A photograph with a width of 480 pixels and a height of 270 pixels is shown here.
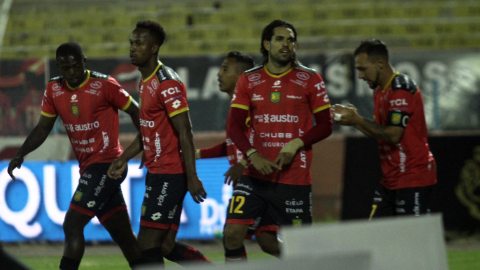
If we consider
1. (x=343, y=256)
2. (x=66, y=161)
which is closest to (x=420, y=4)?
(x=66, y=161)

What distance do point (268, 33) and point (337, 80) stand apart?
5257 mm

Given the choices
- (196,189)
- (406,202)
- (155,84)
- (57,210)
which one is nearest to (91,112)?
(155,84)

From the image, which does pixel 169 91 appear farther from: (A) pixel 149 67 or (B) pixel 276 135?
(B) pixel 276 135

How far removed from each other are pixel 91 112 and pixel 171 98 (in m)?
0.95

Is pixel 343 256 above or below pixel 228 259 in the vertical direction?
above

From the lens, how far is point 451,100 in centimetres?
1020

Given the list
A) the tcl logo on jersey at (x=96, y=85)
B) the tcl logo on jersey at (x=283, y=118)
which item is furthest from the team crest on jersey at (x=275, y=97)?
the tcl logo on jersey at (x=96, y=85)

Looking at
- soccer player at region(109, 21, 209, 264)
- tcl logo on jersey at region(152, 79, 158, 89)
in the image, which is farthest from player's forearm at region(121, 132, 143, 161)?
tcl logo on jersey at region(152, 79, 158, 89)

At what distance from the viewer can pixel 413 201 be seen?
4.87m

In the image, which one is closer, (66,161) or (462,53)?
(66,161)

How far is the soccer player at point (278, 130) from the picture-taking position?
15.6ft

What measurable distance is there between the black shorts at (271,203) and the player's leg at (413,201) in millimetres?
738

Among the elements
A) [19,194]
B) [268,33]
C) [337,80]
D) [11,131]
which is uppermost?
[268,33]

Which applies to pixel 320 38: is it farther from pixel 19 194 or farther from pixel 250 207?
pixel 250 207
